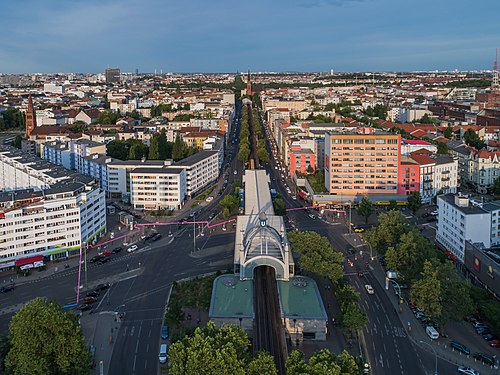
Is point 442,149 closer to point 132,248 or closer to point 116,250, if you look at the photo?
point 132,248

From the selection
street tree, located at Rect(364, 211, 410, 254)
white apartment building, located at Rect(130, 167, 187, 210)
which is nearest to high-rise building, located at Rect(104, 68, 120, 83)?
white apartment building, located at Rect(130, 167, 187, 210)

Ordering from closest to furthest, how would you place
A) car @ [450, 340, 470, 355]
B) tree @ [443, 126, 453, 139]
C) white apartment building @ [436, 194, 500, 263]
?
car @ [450, 340, 470, 355]
white apartment building @ [436, 194, 500, 263]
tree @ [443, 126, 453, 139]

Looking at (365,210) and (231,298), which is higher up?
(365,210)

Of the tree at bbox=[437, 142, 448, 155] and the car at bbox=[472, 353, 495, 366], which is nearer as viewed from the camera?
the car at bbox=[472, 353, 495, 366]

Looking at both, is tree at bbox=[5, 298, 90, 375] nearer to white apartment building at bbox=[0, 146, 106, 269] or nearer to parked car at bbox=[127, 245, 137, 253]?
white apartment building at bbox=[0, 146, 106, 269]

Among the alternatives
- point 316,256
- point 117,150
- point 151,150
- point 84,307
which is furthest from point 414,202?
point 117,150

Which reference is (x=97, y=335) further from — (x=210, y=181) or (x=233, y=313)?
(x=210, y=181)

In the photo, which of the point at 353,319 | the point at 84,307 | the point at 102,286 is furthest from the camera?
the point at 102,286
